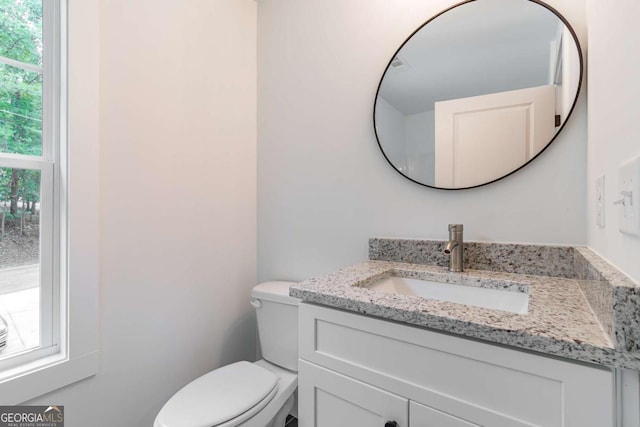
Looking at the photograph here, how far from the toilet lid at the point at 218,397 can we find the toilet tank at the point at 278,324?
135 mm

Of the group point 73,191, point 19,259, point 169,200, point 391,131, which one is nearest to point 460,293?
point 391,131

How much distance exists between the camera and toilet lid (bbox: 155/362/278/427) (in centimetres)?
92

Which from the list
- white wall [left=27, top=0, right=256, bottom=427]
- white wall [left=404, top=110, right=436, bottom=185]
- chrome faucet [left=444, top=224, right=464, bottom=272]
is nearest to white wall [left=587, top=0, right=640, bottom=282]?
chrome faucet [left=444, top=224, right=464, bottom=272]

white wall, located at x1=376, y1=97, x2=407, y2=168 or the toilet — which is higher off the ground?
white wall, located at x1=376, y1=97, x2=407, y2=168

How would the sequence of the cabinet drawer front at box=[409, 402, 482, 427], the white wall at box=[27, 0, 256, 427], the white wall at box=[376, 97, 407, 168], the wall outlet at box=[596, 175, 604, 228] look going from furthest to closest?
the white wall at box=[376, 97, 407, 168]
the white wall at box=[27, 0, 256, 427]
the wall outlet at box=[596, 175, 604, 228]
the cabinet drawer front at box=[409, 402, 482, 427]

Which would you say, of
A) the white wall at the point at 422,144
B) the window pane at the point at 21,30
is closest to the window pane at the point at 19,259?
Answer: the window pane at the point at 21,30

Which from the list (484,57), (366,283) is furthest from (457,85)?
(366,283)

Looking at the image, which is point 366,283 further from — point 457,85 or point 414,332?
point 457,85

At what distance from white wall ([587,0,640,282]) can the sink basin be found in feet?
0.81

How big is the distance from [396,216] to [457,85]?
0.57 m

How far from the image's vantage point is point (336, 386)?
2.55ft

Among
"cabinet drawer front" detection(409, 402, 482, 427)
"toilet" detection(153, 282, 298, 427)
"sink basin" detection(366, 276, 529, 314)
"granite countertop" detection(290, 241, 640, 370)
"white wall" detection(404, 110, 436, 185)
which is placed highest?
"white wall" detection(404, 110, 436, 185)

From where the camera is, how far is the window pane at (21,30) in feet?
3.00

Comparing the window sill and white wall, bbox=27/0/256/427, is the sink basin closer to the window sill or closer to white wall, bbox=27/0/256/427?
white wall, bbox=27/0/256/427
